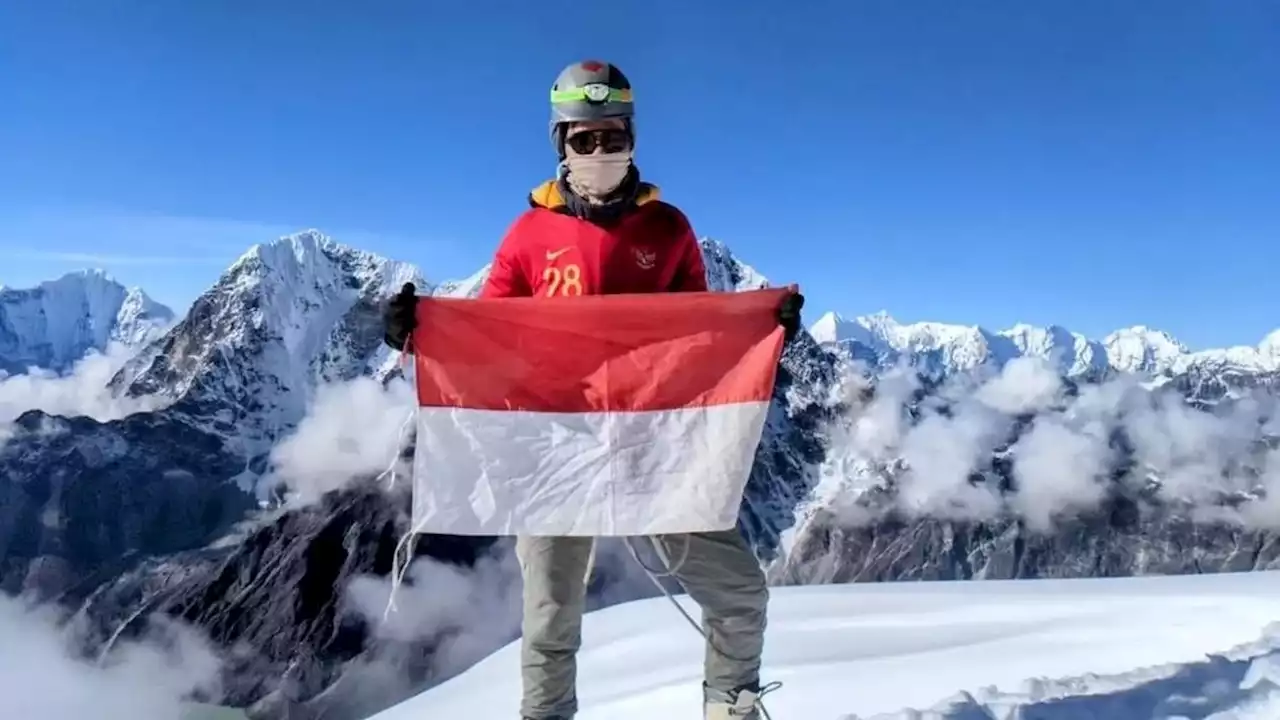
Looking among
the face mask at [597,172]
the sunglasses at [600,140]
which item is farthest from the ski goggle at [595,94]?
the face mask at [597,172]

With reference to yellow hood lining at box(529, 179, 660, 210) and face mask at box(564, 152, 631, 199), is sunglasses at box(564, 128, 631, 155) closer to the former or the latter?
face mask at box(564, 152, 631, 199)

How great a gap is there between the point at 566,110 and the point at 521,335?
1326 mm

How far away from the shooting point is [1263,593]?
852cm

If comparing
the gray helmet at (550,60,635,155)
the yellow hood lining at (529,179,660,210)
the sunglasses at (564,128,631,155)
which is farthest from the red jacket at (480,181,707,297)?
the gray helmet at (550,60,635,155)

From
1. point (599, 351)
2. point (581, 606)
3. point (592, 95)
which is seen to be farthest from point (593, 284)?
point (581, 606)

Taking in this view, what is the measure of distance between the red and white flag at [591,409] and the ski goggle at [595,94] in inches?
44.7

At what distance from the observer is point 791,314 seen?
574 cm

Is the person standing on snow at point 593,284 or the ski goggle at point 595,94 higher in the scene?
Answer: the ski goggle at point 595,94

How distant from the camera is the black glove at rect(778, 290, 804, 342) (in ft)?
18.8

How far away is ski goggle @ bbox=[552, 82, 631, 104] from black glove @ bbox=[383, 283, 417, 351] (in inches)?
56.5

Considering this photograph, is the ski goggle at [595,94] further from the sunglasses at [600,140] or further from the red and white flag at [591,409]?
the red and white flag at [591,409]

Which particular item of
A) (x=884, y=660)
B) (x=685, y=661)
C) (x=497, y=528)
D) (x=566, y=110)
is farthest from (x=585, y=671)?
(x=566, y=110)

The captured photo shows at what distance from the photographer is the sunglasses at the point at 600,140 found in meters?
6.01

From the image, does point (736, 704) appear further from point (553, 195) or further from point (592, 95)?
point (592, 95)
